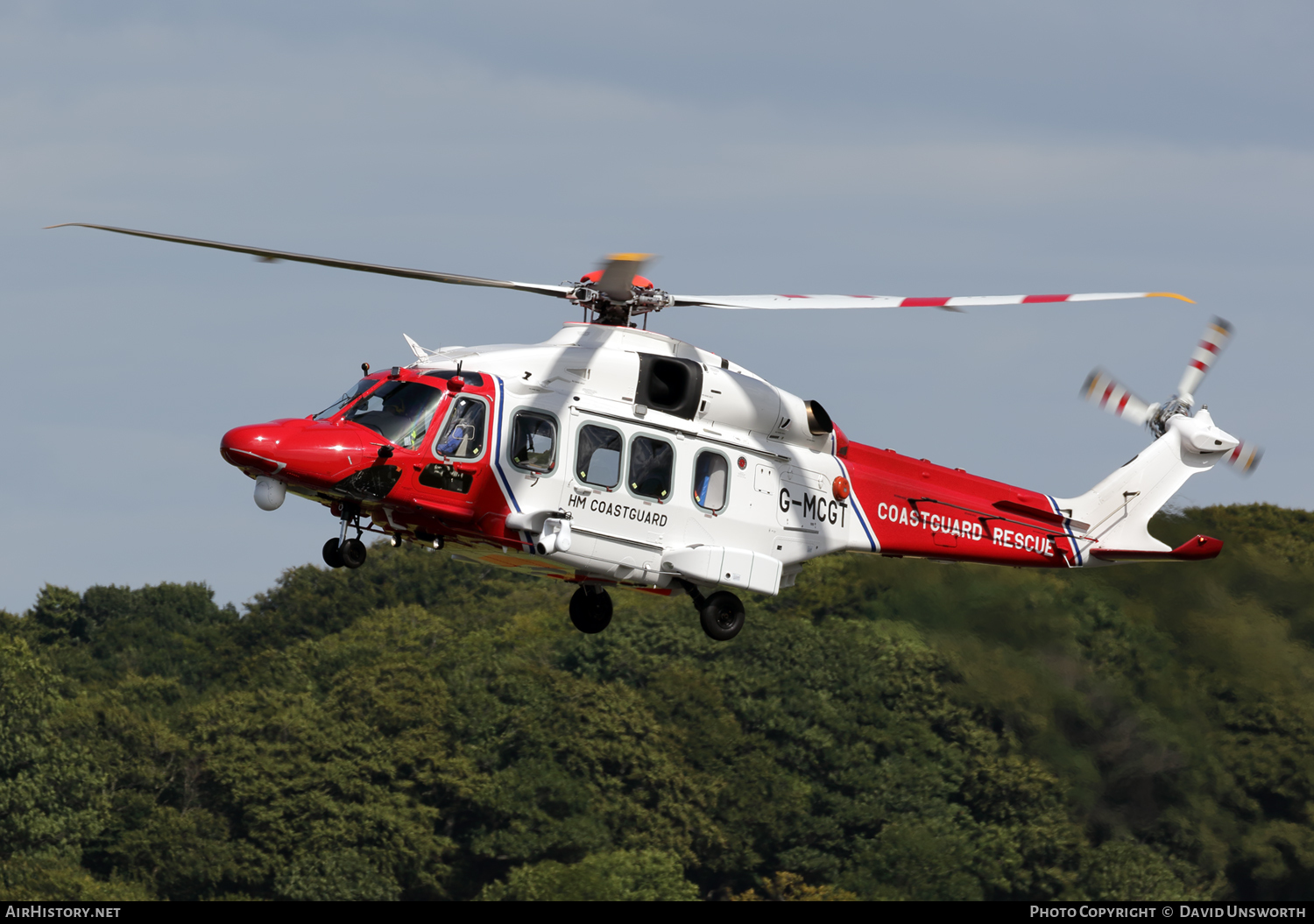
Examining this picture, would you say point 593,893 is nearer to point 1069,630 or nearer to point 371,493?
point 1069,630

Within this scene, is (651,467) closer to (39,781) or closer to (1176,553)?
(1176,553)

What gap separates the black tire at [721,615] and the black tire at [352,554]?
478cm

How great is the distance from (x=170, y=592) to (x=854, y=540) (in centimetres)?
9338

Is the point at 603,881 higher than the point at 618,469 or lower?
higher

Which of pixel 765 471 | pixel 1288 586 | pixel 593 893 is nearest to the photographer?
pixel 765 471

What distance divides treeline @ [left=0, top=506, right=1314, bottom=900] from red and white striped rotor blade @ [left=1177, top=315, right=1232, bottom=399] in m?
24.9

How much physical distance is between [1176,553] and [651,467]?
8.73m

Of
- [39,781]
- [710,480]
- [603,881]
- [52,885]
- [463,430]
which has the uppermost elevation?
[39,781]

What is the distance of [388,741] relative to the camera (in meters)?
81.2

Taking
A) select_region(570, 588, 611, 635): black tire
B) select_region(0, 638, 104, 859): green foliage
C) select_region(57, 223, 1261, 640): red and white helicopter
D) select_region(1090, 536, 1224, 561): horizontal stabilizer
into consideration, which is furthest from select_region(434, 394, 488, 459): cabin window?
select_region(0, 638, 104, 859): green foliage

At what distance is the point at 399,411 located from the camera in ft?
71.5

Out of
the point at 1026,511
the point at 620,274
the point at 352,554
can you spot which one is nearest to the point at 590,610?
the point at 352,554

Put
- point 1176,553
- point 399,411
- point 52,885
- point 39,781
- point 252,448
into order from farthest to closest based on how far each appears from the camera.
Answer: point 39,781 → point 52,885 → point 1176,553 → point 399,411 → point 252,448

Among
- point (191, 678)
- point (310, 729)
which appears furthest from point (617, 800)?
point (191, 678)
